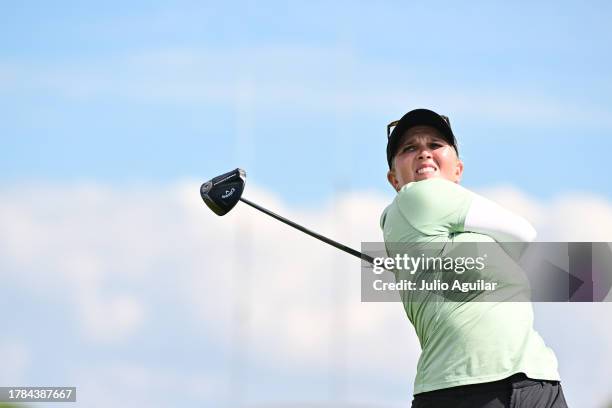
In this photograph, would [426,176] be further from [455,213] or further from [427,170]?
[455,213]

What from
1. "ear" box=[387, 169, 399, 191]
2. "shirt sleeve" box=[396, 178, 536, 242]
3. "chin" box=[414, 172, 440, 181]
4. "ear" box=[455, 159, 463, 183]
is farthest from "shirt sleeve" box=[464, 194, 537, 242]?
"ear" box=[387, 169, 399, 191]

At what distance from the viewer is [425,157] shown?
18.1 feet

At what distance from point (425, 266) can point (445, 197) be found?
1.13 feet

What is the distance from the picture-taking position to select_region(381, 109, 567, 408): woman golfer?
479 cm

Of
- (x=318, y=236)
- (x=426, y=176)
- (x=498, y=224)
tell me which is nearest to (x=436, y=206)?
(x=498, y=224)

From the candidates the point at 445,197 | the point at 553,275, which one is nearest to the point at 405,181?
the point at 445,197

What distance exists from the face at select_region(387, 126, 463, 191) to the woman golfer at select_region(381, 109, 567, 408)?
11 cm

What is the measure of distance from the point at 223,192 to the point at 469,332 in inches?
90.5

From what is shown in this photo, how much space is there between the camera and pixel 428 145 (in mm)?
5566

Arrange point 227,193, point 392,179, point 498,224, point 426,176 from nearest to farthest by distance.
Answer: point 498,224, point 426,176, point 392,179, point 227,193

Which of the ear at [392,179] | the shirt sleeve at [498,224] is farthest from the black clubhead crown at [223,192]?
the shirt sleeve at [498,224]

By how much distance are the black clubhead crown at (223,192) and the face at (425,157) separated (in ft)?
4.50

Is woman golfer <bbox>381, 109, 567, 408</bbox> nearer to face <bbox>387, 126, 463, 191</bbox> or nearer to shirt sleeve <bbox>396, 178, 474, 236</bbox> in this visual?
shirt sleeve <bbox>396, 178, 474, 236</bbox>

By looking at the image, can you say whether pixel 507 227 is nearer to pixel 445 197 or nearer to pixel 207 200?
pixel 445 197
